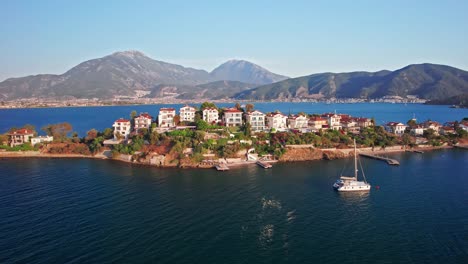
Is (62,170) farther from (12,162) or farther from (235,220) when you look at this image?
(235,220)

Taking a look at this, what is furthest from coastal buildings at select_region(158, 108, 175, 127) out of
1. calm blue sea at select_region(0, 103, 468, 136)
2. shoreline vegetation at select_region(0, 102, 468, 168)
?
calm blue sea at select_region(0, 103, 468, 136)

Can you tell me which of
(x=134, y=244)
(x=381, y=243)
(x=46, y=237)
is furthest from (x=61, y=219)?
(x=381, y=243)

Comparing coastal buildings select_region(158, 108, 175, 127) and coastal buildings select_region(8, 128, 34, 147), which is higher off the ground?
coastal buildings select_region(158, 108, 175, 127)

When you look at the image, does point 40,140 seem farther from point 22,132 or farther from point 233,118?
point 233,118

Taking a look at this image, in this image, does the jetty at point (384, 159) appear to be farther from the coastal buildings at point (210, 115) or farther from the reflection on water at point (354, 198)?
the coastal buildings at point (210, 115)

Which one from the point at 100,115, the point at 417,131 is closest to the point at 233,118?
the point at 417,131

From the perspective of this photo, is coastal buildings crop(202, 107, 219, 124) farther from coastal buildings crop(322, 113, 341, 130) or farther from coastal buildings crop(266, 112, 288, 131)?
coastal buildings crop(322, 113, 341, 130)
